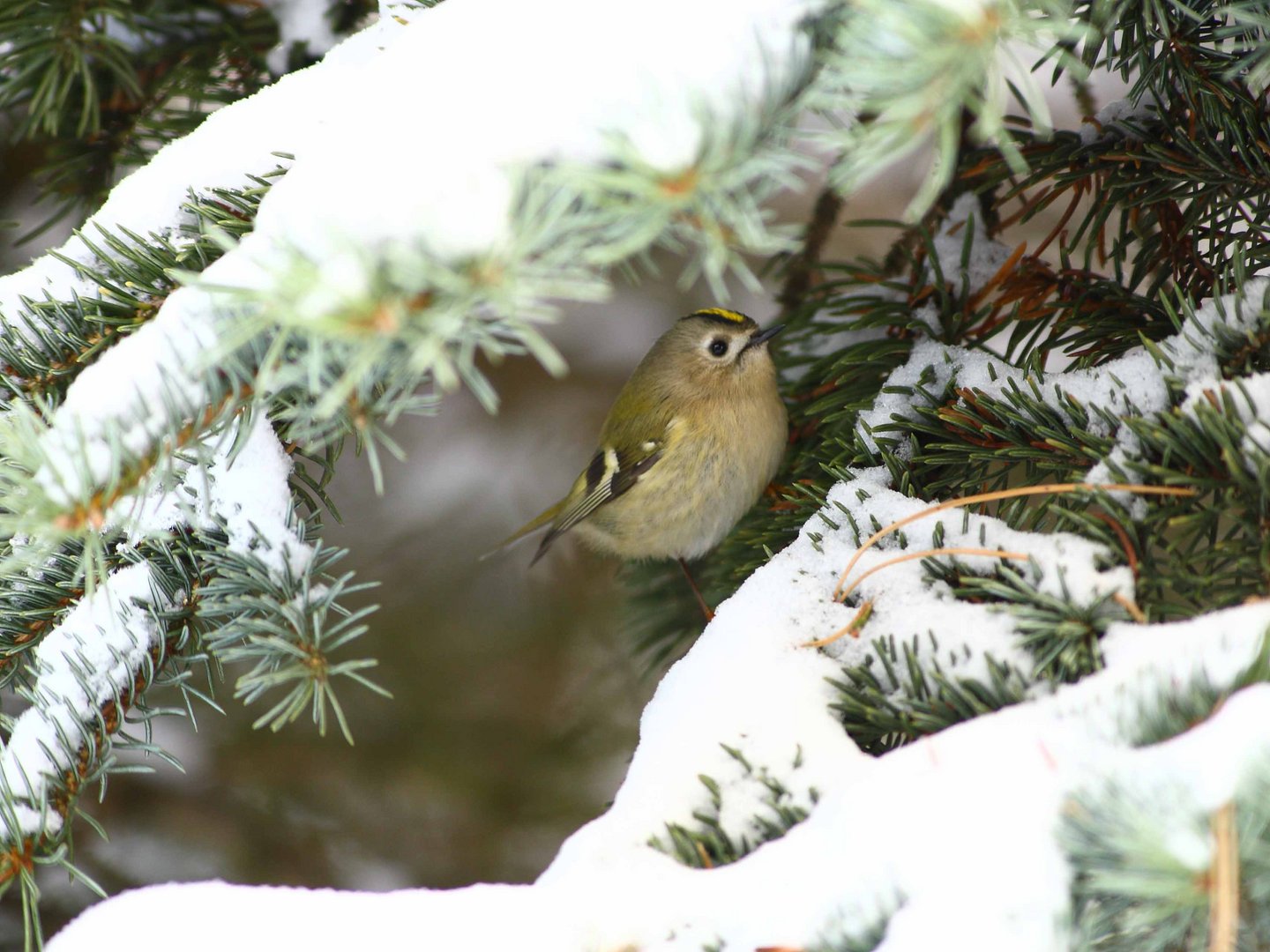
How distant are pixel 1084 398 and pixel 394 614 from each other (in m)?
1.93

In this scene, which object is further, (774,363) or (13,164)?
(13,164)

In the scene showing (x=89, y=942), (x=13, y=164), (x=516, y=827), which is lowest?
(x=516, y=827)

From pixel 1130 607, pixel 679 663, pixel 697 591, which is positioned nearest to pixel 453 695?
pixel 697 591

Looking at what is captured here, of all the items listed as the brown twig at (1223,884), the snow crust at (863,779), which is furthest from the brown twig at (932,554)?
the brown twig at (1223,884)

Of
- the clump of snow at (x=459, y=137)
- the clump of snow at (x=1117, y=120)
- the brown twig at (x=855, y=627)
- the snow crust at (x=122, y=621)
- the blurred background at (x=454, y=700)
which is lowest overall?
the blurred background at (x=454, y=700)

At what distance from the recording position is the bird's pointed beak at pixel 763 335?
1760mm

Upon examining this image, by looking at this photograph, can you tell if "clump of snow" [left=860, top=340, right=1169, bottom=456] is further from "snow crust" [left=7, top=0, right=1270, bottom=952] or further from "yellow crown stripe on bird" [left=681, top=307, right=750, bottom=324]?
"yellow crown stripe on bird" [left=681, top=307, right=750, bottom=324]

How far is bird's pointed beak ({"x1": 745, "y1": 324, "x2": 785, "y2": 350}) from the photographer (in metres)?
1.76

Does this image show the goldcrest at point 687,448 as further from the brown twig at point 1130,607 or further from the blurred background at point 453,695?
the brown twig at point 1130,607

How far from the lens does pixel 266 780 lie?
219 cm

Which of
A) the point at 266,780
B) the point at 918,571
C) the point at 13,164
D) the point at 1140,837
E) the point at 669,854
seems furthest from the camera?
the point at 266,780

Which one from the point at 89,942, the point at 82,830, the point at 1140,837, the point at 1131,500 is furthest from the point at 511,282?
the point at 82,830

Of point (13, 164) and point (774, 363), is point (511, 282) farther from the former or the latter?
point (13, 164)

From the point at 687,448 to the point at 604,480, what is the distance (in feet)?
0.74
